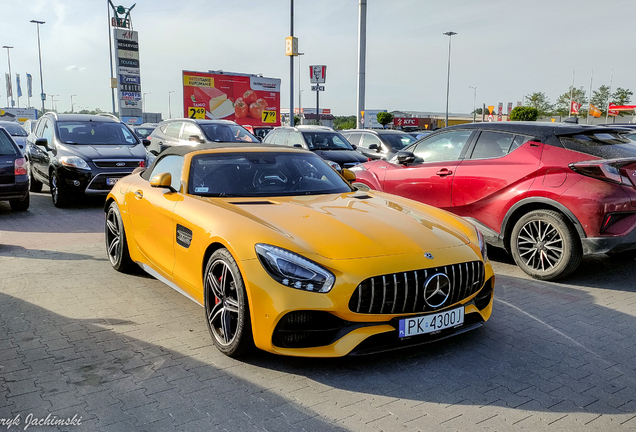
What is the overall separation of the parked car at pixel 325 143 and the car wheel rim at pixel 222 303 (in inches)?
396

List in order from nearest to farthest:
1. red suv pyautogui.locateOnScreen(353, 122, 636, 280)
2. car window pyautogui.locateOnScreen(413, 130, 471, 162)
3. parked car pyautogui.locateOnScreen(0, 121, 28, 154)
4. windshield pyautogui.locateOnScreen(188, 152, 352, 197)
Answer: windshield pyautogui.locateOnScreen(188, 152, 352, 197) < red suv pyautogui.locateOnScreen(353, 122, 636, 280) < car window pyautogui.locateOnScreen(413, 130, 471, 162) < parked car pyautogui.locateOnScreen(0, 121, 28, 154)

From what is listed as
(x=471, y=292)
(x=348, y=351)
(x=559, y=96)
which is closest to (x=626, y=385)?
(x=471, y=292)

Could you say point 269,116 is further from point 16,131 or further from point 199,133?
point 199,133

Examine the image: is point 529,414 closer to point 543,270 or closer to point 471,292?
point 471,292

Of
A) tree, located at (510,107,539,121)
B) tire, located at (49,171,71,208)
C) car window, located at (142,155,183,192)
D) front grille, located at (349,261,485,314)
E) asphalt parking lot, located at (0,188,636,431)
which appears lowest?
asphalt parking lot, located at (0,188,636,431)

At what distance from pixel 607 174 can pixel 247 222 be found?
3.65 meters

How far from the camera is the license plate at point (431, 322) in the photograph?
3404 millimetres

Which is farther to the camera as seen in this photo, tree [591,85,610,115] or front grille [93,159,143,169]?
tree [591,85,610,115]

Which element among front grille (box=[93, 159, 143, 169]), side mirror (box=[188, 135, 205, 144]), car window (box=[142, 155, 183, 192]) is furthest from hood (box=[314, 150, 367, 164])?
car window (box=[142, 155, 183, 192])

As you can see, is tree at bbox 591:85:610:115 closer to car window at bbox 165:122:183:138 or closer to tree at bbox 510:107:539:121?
tree at bbox 510:107:539:121

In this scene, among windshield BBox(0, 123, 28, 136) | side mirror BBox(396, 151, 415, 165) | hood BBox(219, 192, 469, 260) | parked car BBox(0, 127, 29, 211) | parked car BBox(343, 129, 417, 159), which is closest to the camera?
hood BBox(219, 192, 469, 260)

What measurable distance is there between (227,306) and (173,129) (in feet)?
43.6

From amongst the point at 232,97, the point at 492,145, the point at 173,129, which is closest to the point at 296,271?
the point at 492,145

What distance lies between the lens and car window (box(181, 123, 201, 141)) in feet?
48.3
